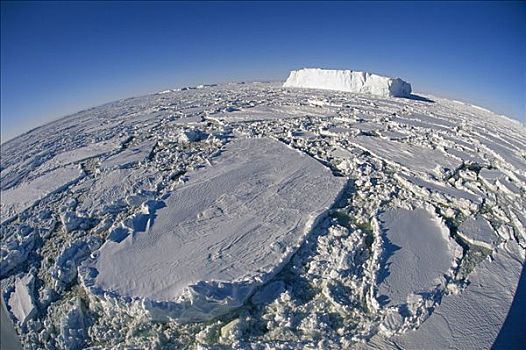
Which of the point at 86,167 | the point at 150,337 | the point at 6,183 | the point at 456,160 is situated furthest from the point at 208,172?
the point at 456,160

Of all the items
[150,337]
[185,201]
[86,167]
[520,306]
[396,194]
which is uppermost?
[86,167]

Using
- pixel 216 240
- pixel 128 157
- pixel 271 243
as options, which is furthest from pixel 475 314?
pixel 128 157

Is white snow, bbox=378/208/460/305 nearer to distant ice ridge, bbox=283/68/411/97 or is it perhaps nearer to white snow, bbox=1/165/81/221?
white snow, bbox=1/165/81/221

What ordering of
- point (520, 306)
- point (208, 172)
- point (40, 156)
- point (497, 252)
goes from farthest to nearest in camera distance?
point (40, 156) → point (208, 172) → point (497, 252) → point (520, 306)

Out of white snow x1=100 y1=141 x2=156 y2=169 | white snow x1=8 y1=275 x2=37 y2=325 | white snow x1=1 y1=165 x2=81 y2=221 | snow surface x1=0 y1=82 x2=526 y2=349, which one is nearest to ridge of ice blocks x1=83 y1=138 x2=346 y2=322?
snow surface x1=0 y1=82 x2=526 y2=349

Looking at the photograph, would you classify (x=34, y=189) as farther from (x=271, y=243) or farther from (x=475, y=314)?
(x=475, y=314)

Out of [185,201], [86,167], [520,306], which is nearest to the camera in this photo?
[520,306]

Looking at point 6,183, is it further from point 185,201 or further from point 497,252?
point 497,252
